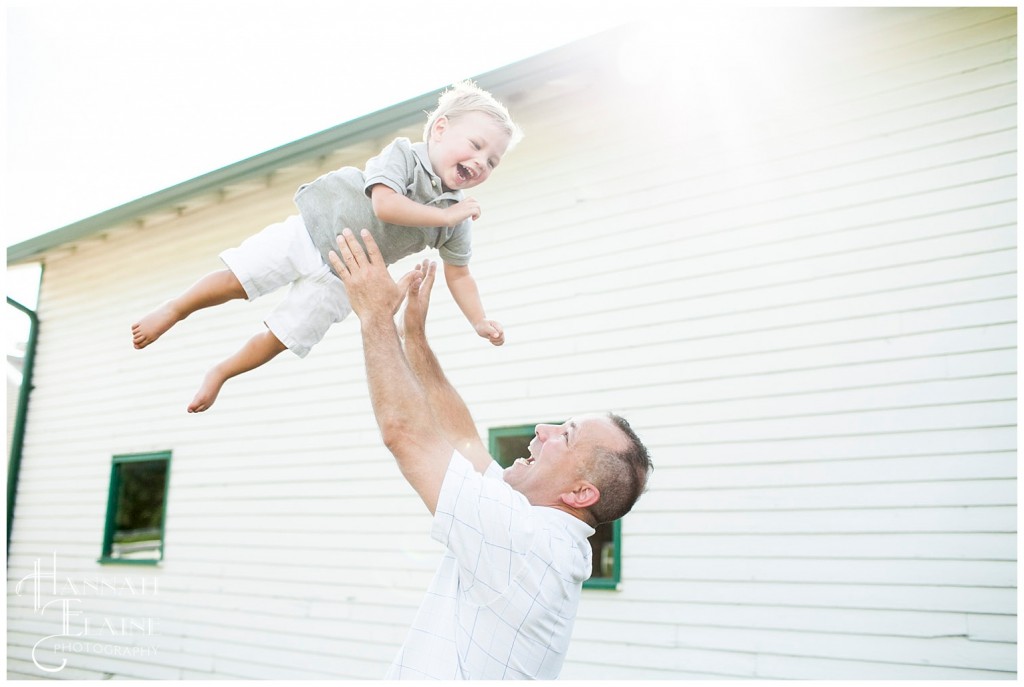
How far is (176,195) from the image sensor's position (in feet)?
24.2

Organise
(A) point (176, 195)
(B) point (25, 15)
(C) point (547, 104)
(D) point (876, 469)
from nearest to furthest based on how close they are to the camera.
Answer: (B) point (25, 15), (D) point (876, 469), (C) point (547, 104), (A) point (176, 195)

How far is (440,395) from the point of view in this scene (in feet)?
8.73

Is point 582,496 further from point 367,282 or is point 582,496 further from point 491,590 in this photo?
point 367,282

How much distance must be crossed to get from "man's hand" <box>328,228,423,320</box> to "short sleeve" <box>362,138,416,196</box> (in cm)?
16

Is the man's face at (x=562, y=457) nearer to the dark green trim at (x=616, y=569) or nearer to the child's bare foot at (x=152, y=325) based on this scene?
the child's bare foot at (x=152, y=325)

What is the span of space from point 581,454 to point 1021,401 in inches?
113

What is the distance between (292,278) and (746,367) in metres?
3.18

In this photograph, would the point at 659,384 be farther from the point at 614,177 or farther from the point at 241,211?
the point at 241,211

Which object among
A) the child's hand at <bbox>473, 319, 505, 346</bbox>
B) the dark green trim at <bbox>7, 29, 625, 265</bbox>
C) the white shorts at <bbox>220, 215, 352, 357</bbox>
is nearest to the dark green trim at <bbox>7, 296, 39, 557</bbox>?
the dark green trim at <bbox>7, 29, 625, 265</bbox>

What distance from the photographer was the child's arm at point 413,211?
2127mm

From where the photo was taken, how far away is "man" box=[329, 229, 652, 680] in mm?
2070

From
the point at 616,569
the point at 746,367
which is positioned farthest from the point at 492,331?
the point at 616,569

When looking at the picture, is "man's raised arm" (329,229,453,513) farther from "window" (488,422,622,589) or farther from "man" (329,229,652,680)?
"window" (488,422,622,589)

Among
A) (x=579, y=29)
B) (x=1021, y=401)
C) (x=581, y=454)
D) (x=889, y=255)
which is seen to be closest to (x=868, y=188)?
(x=889, y=255)
